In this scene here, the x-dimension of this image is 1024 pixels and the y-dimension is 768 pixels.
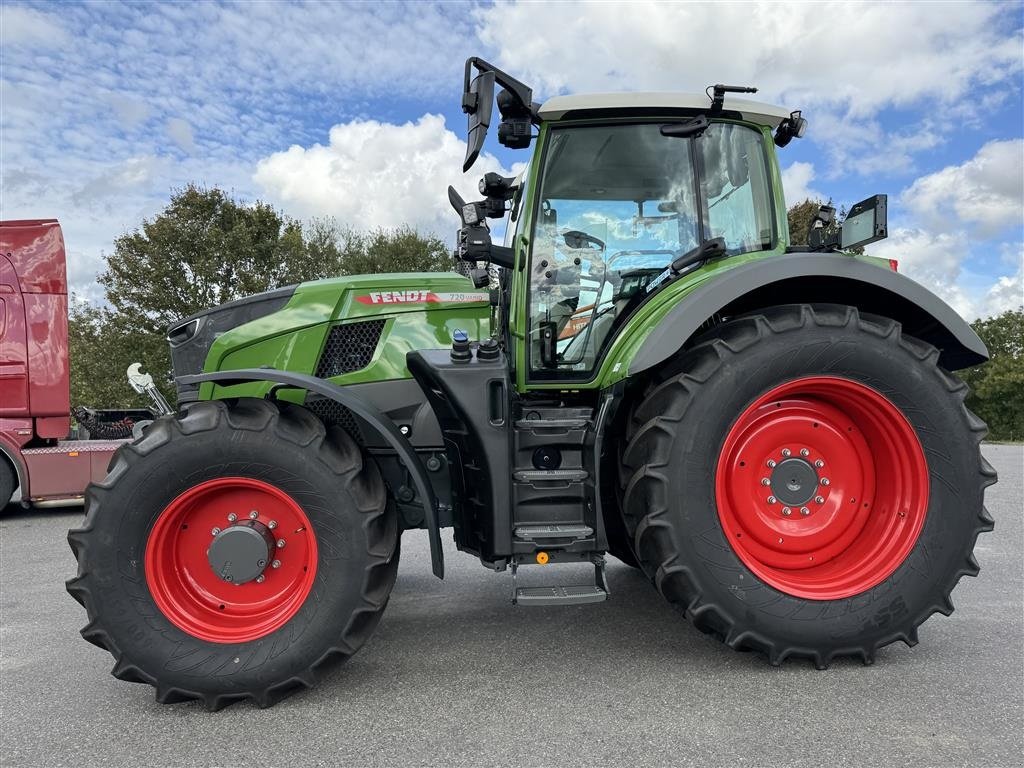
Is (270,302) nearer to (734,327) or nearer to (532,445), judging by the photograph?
(532,445)

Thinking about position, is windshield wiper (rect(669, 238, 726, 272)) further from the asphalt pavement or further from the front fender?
the asphalt pavement

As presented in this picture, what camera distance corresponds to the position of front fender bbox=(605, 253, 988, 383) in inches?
104

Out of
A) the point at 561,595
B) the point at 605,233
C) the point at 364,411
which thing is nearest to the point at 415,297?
the point at 364,411

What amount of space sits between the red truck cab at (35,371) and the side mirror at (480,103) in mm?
6493

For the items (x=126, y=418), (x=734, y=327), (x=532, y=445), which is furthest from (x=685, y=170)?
(x=126, y=418)

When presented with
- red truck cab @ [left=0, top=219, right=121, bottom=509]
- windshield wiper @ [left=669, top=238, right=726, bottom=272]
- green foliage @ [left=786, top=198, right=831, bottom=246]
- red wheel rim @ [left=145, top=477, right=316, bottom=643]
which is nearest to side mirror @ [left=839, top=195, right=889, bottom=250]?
windshield wiper @ [left=669, top=238, right=726, bottom=272]

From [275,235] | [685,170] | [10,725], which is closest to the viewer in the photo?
[10,725]

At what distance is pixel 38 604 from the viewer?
3.89 metres

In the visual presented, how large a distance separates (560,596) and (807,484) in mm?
1120

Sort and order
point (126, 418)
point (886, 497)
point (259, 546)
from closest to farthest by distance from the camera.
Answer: point (259, 546), point (886, 497), point (126, 418)

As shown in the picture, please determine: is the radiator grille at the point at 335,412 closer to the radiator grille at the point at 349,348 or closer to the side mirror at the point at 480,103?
the radiator grille at the point at 349,348

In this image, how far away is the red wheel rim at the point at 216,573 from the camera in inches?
102

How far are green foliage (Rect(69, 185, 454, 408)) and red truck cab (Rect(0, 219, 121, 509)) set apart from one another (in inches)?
331

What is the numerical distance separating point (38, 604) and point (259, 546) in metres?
2.28
